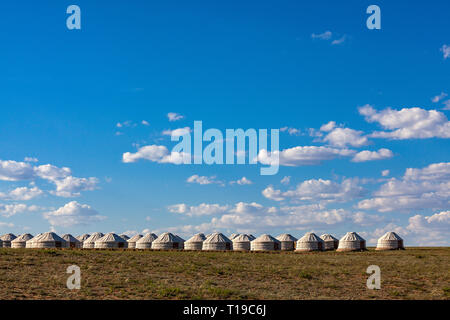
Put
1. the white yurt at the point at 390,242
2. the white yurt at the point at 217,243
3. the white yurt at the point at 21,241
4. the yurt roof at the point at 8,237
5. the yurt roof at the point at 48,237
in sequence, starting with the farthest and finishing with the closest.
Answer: the yurt roof at the point at 8,237
the white yurt at the point at 21,241
the yurt roof at the point at 48,237
the white yurt at the point at 390,242
the white yurt at the point at 217,243

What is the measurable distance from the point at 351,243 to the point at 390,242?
→ 981 centimetres

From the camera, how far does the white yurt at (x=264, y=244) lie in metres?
83.6

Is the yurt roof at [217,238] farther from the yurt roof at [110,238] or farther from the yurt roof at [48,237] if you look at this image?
the yurt roof at [48,237]

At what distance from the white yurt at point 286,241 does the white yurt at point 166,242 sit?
20.5m

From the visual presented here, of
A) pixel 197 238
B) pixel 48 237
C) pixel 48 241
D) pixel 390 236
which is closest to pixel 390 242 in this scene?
pixel 390 236

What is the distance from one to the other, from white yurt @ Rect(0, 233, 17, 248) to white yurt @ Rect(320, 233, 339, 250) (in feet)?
240

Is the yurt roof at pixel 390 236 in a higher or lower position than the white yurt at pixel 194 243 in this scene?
higher

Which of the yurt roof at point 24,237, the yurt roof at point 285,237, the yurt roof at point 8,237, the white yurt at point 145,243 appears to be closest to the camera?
the yurt roof at point 285,237

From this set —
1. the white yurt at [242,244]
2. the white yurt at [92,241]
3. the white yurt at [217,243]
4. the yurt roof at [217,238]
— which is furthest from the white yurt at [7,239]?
the white yurt at [242,244]

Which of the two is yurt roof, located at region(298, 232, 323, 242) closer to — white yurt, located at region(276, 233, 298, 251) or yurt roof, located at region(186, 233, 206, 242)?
white yurt, located at region(276, 233, 298, 251)

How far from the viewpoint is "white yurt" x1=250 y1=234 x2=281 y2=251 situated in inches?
3292

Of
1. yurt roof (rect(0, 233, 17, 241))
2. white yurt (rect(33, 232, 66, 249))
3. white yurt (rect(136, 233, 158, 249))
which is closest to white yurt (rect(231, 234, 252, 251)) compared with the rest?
white yurt (rect(136, 233, 158, 249))
